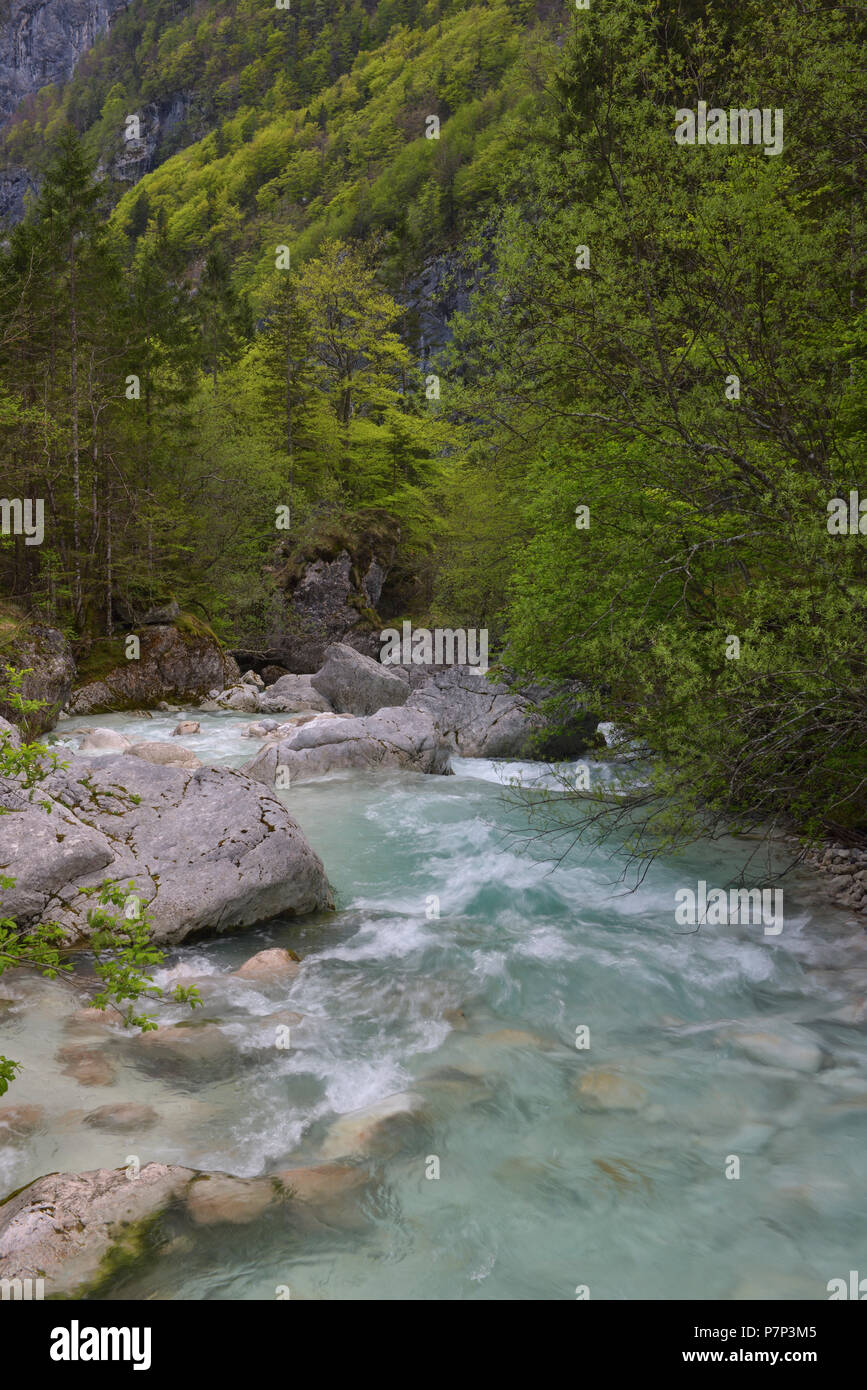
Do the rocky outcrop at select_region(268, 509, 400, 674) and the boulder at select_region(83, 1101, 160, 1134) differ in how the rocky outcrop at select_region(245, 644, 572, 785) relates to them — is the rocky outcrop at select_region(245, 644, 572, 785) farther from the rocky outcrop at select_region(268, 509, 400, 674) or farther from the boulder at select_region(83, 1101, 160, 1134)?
the rocky outcrop at select_region(268, 509, 400, 674)

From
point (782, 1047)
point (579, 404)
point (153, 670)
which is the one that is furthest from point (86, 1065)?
point (153, 670)

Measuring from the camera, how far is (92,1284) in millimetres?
3611

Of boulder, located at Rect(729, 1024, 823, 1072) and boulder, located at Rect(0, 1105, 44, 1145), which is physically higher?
boulder, located at Rect(0, 1105, 44, 1145)

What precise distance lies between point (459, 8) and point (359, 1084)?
129m

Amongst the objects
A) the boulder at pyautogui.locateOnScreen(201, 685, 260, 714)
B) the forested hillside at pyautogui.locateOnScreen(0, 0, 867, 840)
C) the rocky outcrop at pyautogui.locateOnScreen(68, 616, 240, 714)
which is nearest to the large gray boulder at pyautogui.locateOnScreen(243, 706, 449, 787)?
the forested hillside at pyautogui.locateOnScreen(0, 0, 867, 840)

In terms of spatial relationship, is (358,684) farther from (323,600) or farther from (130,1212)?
(130,1212)

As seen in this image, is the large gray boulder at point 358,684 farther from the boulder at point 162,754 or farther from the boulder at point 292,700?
the boulder at point 162,754

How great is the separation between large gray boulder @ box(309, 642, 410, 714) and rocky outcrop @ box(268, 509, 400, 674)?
730 cm

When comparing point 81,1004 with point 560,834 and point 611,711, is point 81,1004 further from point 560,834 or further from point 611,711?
point 560,834

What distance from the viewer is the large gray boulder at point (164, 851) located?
23.5ft

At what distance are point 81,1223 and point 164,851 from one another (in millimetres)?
4307

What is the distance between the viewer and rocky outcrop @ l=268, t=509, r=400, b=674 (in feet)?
96.3

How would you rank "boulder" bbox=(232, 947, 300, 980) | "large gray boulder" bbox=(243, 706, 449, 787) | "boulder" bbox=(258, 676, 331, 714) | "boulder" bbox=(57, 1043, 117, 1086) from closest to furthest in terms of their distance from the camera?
"boulder" bbox=(57, 1043, 117, 1086) < "boulder" bbox=(232, 947, 300, 980) < "large gray boulder" bbox=(243, 706, 449, 787) < "boulder" bbox=(258, 676, 331, 714)

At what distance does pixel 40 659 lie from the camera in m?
18.8
